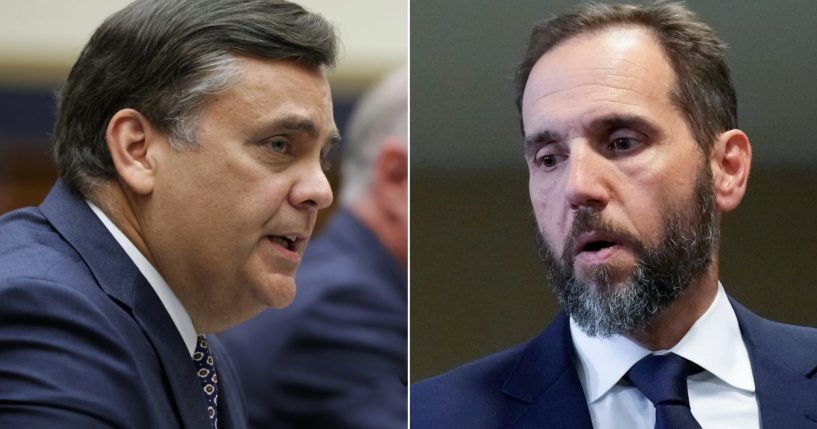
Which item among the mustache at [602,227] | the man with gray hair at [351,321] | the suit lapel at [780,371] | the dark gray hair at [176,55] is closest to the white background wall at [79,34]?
the man with gray hair at [351,321]

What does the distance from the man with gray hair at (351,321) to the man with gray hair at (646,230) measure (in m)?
1.28

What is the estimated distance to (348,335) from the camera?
10.5ft

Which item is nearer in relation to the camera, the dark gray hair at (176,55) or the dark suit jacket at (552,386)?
the dark suit jacket at (552,386)

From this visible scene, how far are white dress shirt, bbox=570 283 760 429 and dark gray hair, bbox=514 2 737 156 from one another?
24cm

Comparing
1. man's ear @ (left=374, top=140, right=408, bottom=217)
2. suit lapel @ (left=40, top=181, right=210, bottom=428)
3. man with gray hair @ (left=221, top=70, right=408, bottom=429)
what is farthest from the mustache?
man with gray hair @ (left=221, top=70, right=408, bottom=429)

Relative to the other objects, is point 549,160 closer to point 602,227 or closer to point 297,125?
point 602,227

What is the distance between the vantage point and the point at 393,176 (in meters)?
2.88

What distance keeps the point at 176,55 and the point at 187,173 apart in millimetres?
195

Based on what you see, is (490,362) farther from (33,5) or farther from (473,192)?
(33,5)

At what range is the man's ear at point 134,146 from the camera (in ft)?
6.84

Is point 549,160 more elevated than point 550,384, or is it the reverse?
point 549,160

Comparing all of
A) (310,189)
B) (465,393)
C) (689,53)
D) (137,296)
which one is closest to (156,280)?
(137,296)

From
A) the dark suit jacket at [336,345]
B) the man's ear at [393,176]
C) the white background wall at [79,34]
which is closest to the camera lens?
the man's ear at [393,176]

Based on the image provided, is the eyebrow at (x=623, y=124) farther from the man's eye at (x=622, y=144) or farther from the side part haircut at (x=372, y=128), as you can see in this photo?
the side part haircut at (x=372, y=128)
